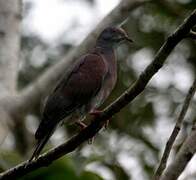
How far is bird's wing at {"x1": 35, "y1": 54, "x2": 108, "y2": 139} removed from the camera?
13.5 feet

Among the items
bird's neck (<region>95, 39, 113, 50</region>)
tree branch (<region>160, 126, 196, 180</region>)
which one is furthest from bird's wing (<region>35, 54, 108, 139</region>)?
tree branch (<region>160, 126, 196, 180</region>)

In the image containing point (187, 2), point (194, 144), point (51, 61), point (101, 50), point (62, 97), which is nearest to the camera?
point (194, 144)

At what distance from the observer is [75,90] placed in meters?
4.27

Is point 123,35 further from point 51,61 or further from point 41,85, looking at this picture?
point 51,61

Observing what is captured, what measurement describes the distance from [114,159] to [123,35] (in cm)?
185

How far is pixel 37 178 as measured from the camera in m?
4.38

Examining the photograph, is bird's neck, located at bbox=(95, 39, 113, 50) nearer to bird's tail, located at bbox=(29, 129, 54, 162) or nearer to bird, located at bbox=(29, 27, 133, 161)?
bird, located at bbox=(29, 27, 133, 161)

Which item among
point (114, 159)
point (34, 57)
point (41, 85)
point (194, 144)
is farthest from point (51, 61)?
point (194, 144)

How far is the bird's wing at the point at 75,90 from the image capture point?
412 cm

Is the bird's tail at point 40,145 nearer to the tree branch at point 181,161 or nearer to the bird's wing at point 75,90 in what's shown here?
the bird's wing at point 75,90

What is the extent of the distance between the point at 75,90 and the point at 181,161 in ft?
3.64

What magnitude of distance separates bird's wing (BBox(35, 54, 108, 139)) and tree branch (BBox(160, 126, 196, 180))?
3.00ft

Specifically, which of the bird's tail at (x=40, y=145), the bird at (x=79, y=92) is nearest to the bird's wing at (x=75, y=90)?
the bird at (x=79, y=92)

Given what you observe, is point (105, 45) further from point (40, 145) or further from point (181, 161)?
point (181, 161)
